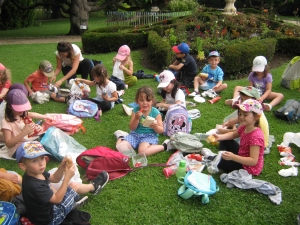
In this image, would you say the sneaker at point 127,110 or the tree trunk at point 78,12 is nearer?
the sneaker at point 127,110

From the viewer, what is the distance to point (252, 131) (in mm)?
3764

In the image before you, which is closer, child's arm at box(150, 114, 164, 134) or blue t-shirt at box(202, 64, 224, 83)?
child's arm at box(150, 114, 164, 134)

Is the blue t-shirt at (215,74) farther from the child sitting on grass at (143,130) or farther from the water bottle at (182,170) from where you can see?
the water bottle at (182,170)

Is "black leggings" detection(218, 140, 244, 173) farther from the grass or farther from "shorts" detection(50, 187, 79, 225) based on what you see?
"shorts" detection(50, 187, 79, 225)

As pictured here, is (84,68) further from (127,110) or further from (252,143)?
(252,143)

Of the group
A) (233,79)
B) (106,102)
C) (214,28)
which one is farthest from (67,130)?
(214,28)

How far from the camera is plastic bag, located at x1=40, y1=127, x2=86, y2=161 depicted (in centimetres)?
441

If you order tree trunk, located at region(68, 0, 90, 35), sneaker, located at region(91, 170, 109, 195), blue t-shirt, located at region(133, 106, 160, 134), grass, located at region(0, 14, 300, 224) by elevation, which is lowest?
grass, located at region(0, 14, 300, 224)

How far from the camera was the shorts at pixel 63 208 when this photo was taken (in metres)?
3.04

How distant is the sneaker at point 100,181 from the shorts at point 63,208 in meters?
0.46

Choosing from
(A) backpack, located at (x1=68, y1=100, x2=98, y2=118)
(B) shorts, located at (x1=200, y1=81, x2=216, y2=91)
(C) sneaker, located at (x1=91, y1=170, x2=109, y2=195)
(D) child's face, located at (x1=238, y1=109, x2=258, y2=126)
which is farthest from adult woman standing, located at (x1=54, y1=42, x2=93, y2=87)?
(D) child's face, located at (x1=238, y1=109, x2=258, y2=126)

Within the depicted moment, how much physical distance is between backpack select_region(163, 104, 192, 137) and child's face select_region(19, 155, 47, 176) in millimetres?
2566

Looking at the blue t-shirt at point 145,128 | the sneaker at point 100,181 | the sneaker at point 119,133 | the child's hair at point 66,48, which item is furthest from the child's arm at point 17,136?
the child's hair at point 66,48

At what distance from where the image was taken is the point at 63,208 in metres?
3.11
